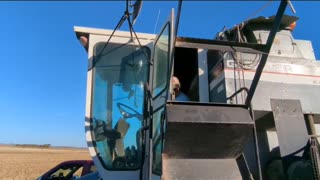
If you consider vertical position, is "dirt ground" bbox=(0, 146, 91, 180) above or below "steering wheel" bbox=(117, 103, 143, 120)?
below

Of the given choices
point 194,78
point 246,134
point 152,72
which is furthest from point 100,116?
point 246,134

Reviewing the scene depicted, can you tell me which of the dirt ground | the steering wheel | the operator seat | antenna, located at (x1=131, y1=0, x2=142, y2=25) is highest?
antenna, located at (x1=131, y1=0, x2=142, y2=25)

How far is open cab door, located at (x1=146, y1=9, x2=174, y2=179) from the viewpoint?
2.78 metres

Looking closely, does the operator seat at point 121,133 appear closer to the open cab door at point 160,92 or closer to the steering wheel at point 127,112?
the steering wheel at point 127,112

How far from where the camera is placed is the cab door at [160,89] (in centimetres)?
279

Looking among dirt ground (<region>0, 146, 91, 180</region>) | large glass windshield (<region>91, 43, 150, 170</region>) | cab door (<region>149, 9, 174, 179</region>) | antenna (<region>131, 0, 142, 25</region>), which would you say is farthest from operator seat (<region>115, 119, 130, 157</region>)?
dirt ground (<region>0, 146, 91, 180</region>)

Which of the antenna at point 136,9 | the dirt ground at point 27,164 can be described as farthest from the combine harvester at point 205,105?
the dirt ground at point 27,164

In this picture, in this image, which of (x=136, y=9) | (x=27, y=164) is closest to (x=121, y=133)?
(x=136, y=9)

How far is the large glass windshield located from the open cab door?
44 centimetres

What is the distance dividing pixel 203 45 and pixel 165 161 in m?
1.07

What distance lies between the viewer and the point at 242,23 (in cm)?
396

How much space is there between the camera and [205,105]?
2662 millimetres

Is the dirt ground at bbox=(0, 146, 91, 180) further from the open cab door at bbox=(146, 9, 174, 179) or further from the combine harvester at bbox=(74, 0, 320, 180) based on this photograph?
the open cab door at bbox=(146, 9, 174, 179)

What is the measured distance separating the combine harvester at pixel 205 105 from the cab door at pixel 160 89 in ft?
0.04
